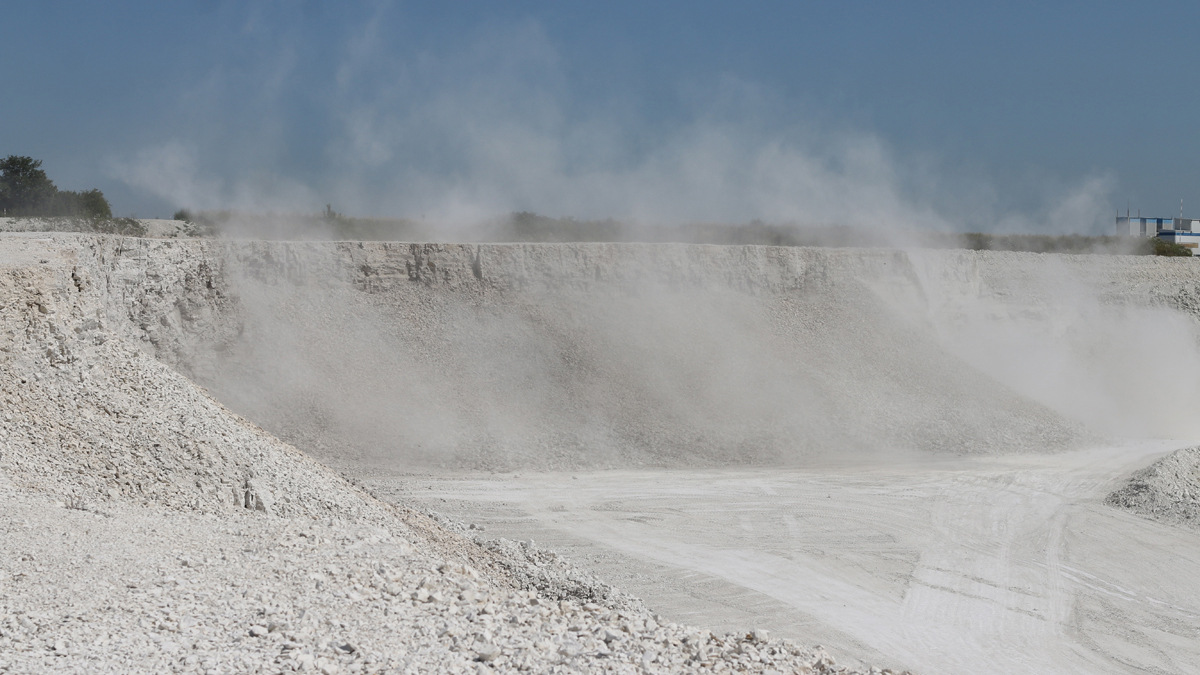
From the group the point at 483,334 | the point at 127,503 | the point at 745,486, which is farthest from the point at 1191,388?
the point at 127,503

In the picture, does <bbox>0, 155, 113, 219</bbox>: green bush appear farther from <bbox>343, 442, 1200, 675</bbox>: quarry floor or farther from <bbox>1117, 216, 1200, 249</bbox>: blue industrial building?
<bbox>1117, 216, 1200, 249</bbox>: blue industrial building

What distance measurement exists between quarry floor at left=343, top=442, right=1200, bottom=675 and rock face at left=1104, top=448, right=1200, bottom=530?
442mm

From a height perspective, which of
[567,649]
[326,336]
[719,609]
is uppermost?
[326,336]

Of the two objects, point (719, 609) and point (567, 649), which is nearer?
point (567, 649)

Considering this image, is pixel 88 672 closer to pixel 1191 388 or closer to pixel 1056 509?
pixel 1056 509

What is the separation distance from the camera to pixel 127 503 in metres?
8.26

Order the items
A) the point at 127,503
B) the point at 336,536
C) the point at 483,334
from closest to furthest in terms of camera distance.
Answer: the point at 336,536
the point at 127,503
the point at 483,334

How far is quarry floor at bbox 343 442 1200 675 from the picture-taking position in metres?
9.53

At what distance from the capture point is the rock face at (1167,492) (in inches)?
568

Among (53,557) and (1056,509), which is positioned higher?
(53,557)

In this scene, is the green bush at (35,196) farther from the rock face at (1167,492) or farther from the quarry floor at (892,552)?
the rock face at (1167,492)

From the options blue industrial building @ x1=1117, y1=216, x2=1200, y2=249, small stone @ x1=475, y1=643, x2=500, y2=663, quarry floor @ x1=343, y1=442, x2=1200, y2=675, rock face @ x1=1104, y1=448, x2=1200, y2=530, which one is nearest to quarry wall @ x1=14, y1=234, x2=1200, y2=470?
quarry floor @ x1=343, y1=442, x2=1200, y2=675

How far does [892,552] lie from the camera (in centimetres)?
1241

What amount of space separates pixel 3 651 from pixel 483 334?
16.7m
